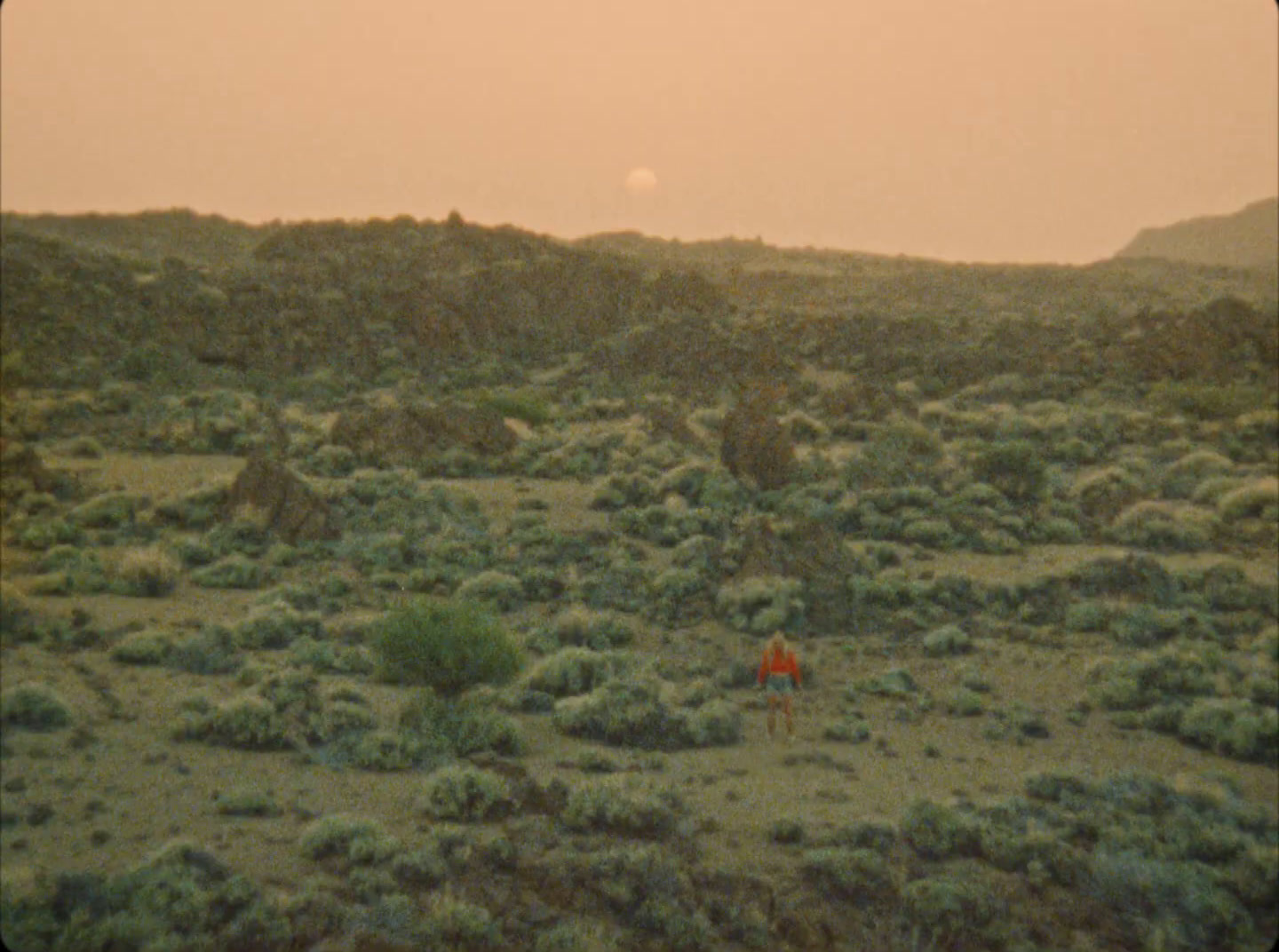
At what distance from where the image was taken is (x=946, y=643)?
17.5 metres

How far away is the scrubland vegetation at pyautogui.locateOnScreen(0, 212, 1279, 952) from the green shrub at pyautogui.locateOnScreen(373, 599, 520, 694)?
49mm

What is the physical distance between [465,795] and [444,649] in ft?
10.5

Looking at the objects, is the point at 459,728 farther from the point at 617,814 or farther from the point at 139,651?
the point at 139,651

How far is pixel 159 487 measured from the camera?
27.0 m

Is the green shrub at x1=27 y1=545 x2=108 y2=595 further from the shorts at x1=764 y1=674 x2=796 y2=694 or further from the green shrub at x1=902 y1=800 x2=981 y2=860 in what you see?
the green shrub at x1=902 y1=800 x2=981 y2=860

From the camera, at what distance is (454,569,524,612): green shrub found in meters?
19.8

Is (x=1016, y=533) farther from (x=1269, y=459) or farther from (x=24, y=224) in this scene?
(x=24, y=224)

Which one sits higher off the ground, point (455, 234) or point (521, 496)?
point (455, 234)

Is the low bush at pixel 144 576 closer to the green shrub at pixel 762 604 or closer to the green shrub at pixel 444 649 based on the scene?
the green shrub at pixel 444 649

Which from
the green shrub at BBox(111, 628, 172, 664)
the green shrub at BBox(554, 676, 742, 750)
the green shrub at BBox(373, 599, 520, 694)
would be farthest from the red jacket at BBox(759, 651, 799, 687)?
the green shrub at BBox(111, 628, 172, 664)

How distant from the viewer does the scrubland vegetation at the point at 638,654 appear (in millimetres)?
9453

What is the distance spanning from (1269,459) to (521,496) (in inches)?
732

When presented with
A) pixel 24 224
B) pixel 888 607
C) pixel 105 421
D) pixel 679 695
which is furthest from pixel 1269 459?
pixel 24 224

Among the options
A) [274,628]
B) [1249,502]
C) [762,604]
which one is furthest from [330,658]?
[1249,502]
